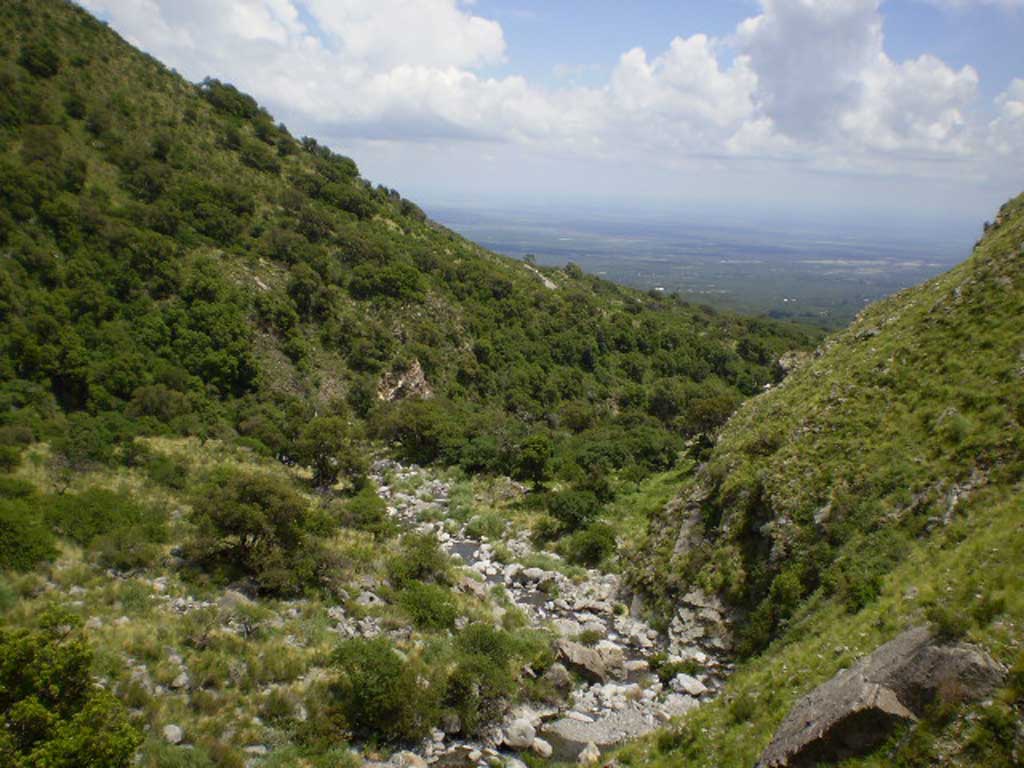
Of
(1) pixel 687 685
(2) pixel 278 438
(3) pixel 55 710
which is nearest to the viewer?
(3) pixel 55 710

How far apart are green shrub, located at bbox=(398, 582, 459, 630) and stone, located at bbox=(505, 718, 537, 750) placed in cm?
471

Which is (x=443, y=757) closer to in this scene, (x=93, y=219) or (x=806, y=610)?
(x=806, y=610)

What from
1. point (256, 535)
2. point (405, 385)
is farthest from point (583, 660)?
point (405, 385)

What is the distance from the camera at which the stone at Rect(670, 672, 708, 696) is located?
1518 centimetres

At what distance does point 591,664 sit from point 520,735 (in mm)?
3577

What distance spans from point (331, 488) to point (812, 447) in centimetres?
2416

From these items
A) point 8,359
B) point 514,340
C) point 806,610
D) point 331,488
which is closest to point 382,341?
point 514,340

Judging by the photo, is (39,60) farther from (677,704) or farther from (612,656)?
(677,704)

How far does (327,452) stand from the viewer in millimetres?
32156

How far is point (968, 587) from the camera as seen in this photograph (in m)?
9.68

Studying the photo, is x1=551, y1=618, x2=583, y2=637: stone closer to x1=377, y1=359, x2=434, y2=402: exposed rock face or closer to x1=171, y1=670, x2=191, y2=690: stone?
x1=171, y1=670, x2=191, y2=690: stone

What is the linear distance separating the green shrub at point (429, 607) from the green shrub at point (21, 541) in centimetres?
1023

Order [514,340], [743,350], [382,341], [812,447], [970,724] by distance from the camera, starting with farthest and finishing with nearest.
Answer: [743,350], [514,340], [382,341], [812,447], [970,724]

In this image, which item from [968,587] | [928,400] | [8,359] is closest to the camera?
[968,587]
